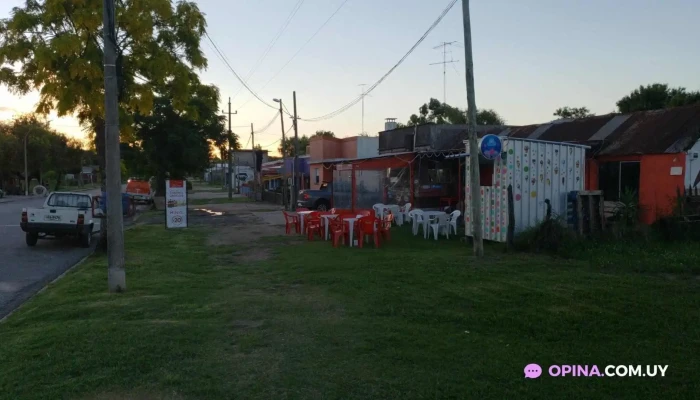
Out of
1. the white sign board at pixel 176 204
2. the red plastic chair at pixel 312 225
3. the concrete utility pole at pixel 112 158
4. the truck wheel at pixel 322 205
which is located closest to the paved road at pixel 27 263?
the concrete utility pole at pixel 112 158

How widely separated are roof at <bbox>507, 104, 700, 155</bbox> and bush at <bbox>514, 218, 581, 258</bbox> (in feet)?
16.5

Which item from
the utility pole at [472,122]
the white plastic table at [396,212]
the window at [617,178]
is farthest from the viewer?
the white plastic table at [396,212]

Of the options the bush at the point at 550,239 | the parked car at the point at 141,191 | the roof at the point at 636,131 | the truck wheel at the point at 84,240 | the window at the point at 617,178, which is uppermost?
the roof at the point at 636,131

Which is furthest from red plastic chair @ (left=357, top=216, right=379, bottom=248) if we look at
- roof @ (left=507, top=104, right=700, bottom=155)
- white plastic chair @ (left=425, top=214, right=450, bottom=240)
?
roof @ (left=507, top=104, right=700, bottom=155)

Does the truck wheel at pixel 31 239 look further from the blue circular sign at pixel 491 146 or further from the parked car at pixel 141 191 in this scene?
the parked car at pixel 141 191

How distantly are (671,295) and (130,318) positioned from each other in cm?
698

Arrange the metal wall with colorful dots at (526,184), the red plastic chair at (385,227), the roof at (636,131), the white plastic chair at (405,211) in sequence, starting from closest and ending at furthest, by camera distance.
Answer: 1. the metal wall with colorful dots at (526,184)
2. the red plastic chair at (385,227)
3. the roof at (636,131)
4. the white plastic chair at (405,211)

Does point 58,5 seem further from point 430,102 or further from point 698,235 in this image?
point 430,102

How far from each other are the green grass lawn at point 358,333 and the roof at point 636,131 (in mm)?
6545

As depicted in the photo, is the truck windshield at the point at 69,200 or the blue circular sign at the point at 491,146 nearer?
the blue circular sign at the point at 491,146

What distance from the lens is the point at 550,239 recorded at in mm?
12703

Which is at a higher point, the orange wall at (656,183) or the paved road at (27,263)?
the orange wall at (656,183)

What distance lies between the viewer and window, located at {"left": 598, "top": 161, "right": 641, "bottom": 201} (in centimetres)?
1727

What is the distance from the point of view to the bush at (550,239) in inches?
497
